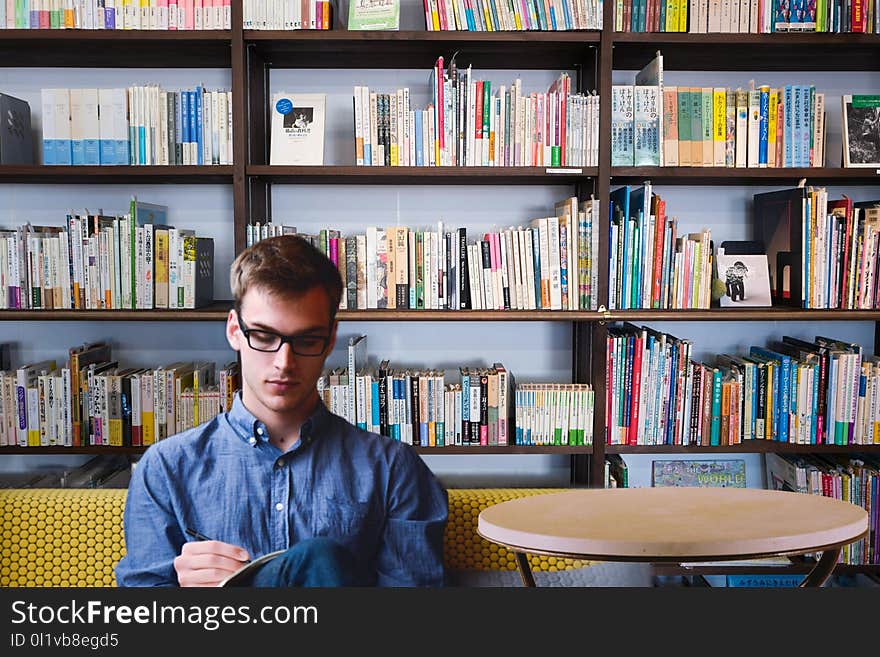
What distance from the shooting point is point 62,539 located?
5.26ft

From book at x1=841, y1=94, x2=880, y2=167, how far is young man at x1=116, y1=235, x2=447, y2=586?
5.38 feet

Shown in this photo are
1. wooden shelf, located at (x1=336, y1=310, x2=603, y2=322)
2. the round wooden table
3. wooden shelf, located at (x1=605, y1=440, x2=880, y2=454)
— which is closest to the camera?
the round wooden table

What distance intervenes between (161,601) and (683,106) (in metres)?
1.79

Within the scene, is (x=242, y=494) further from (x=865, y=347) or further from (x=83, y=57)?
(x=865, y=347)

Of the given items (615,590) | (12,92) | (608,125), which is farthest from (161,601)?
(12,92)

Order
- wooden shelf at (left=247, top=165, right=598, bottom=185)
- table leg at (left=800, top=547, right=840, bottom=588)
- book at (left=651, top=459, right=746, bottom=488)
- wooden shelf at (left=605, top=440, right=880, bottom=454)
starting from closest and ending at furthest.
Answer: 1. table leg at (left=800, top=547, right=840, bottom=588)
2. wooden shelf at (left=247, top=165, right=598, bottom=185)
3. wooden shelf at (left=605, top=440, right=880, bottom=454)
4. book at (left=651, top=459, right=746, bottom=488)

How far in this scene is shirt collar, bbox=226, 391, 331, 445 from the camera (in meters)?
1.39

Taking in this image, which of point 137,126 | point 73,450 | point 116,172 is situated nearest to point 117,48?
point 137,126

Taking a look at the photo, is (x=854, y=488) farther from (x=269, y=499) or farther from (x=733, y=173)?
(x=269, y=499)

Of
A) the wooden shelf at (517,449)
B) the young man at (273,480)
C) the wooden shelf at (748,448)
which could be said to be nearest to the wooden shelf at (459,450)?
the wooden shelf at (517,449)

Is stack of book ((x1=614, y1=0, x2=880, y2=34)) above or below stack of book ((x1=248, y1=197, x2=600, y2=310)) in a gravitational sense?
above

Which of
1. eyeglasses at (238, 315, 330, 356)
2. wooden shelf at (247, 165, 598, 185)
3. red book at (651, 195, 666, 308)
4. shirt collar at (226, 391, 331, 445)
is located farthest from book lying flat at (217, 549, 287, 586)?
red book at (651, 195, 666, 308)

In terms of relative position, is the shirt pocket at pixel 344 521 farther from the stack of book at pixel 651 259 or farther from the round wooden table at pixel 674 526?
the stack of book at pixel 651 259

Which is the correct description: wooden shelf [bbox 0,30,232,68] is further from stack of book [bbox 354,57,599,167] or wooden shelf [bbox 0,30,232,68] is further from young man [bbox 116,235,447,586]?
young man [bbox 116,235,447,586]
